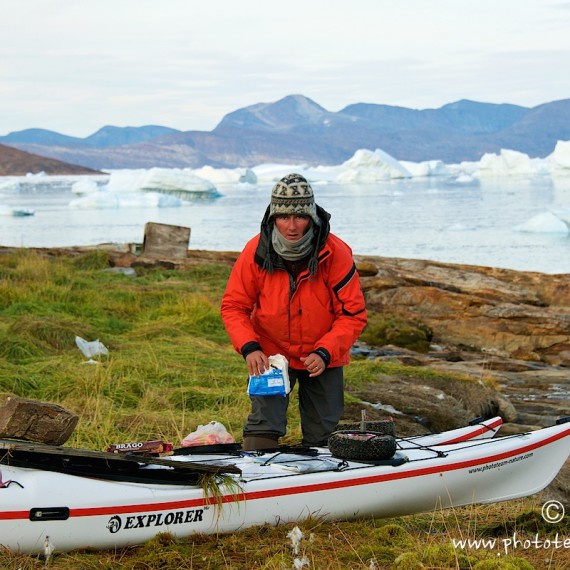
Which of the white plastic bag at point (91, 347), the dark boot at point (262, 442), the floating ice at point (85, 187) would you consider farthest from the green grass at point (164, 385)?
the floating ice at point (85, 187)

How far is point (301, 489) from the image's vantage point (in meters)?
4.38

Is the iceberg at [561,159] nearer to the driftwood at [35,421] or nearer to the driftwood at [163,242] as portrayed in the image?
the driftwood at [163,242]

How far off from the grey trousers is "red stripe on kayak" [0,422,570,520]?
0.49m

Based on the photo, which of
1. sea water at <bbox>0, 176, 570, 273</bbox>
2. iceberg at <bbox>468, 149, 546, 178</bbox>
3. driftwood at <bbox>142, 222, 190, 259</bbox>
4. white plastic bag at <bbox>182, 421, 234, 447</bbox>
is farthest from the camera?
iceberg at <bbox>468, 149, 546, 178</bbox>

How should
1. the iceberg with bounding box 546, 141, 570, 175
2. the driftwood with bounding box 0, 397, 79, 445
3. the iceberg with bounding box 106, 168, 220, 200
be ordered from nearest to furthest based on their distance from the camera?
the driftwood with bounding box 0, 397, 79, 445, the iceberg with bounding box 106, 168, 220, 200, the iceberg with bounding box 546, 141, 570, 175

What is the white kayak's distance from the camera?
396 centimetres

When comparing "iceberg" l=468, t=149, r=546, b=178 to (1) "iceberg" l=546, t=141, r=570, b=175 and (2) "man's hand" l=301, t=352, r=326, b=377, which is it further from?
(2) "man's hand" l=301, t=352, r=326, b=377

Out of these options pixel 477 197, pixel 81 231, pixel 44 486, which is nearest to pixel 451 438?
pixel 44 486

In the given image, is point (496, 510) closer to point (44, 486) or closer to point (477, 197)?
point (44, 486)

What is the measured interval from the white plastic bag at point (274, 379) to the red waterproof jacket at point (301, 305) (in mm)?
110

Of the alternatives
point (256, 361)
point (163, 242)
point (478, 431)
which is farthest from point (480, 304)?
point (256, 361)

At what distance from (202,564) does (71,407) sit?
269cm

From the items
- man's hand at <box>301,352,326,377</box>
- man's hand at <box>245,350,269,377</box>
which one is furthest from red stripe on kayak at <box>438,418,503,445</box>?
man's hand at <box>245,350,269,377</box>

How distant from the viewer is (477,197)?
5169cm
